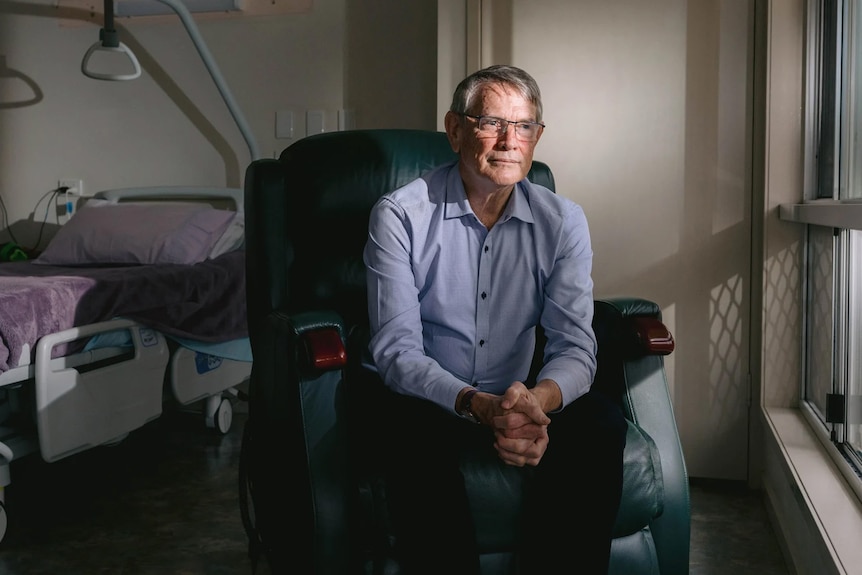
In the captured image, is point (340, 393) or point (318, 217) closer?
point (340, 393)

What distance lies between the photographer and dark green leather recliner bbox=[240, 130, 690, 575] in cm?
133

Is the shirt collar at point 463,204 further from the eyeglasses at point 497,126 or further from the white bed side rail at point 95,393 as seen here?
the white bed side rail at point 95,393

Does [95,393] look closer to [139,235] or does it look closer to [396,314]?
[139,235]

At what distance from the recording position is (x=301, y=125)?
3365 millimetres

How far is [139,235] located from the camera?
9.99 feet

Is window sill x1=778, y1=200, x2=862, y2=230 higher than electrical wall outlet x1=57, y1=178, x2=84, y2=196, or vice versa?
electrical wall outlet x1=57, y1=178, x2=84, y2=196

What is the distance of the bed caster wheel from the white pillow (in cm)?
53

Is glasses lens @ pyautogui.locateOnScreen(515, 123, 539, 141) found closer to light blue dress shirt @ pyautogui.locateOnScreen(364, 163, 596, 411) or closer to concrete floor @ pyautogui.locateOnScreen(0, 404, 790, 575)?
light blue dress shirt @ pyautogui.locateOnScreen(364, 163, 596, 411)

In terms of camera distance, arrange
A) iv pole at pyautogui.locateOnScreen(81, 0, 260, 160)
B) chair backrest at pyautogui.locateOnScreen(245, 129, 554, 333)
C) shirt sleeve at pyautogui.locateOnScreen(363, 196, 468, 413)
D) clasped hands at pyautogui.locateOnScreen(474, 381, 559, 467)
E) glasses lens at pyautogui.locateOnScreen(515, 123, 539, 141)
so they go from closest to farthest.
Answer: clasped hands at pyautogui.locateOnScreen(474, 381, 559, 467)
shirt sleeve at pyautogui.locateOnScreen(363, 196, 468, 413)
glasses lens at pyautogui.locateOnScreen(515, 123, 539, 141)
chair backrest at pyautogui.locateOnScreen(245, 129, 554, 333)
iv pole at pyautogui.locateOnScreen(81, 0, 260, 160)

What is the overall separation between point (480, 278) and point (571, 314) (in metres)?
0.19

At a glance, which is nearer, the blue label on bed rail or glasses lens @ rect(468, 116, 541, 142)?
glasses lens @ rect(468, 116, 541, 142)

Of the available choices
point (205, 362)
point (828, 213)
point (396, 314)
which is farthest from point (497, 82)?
point (205, 362)

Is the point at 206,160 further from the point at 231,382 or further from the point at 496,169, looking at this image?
the point at 496,169

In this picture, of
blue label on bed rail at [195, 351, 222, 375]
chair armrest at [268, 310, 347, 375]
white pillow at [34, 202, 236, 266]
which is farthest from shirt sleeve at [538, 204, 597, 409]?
Answer: white pillow at [34, 202, 236, 266]
